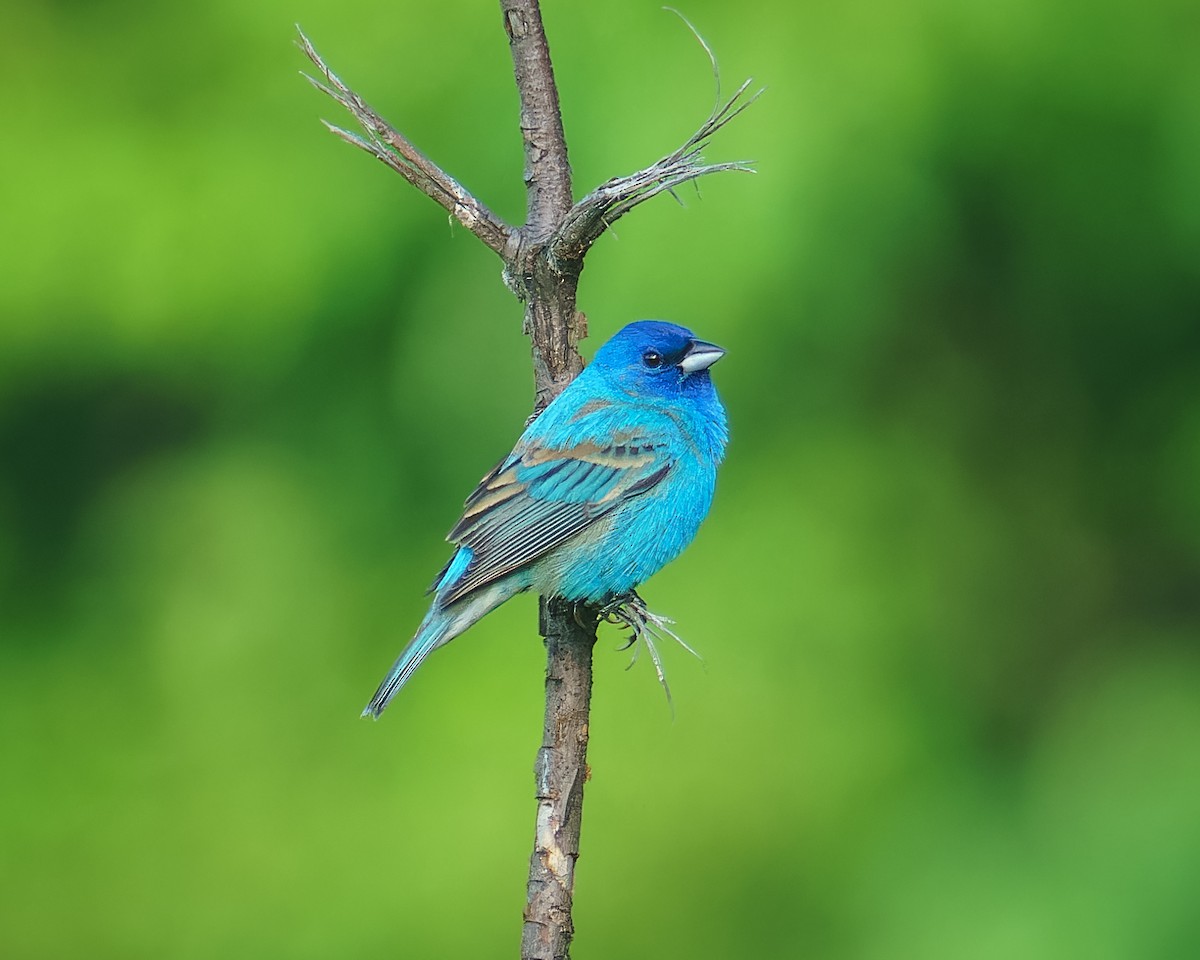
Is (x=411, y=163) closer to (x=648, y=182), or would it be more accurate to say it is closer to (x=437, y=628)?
(x=648, y=182)

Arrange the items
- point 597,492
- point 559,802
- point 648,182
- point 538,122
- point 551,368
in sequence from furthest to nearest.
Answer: point 597,492, point 551,368, point 538,122, point 559,802, point 648,182

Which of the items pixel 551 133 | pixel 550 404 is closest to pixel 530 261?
pixel 551 133

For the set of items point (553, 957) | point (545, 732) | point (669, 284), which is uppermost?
point (669, 284)

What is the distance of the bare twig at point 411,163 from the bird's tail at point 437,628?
99cm

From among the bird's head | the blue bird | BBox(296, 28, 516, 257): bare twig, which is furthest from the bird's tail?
BBox(296, 28, 516, 257): bare twig

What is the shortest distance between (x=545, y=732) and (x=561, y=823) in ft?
0.66

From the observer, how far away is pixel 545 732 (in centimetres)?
289

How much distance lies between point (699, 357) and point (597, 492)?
50 centimetres

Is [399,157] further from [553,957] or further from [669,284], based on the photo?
[669,284]

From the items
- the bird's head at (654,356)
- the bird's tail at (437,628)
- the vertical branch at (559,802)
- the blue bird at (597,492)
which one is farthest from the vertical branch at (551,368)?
the bird's head at (654,356)

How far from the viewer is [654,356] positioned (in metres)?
3.93

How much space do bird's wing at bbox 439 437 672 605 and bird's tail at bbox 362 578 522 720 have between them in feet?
0.29

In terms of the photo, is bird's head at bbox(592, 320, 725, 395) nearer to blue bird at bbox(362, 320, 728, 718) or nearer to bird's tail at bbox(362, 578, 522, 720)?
blue bird at bbox(362, 320, 728, 718)

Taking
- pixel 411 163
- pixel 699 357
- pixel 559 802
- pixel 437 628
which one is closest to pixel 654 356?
pixel 699 357
